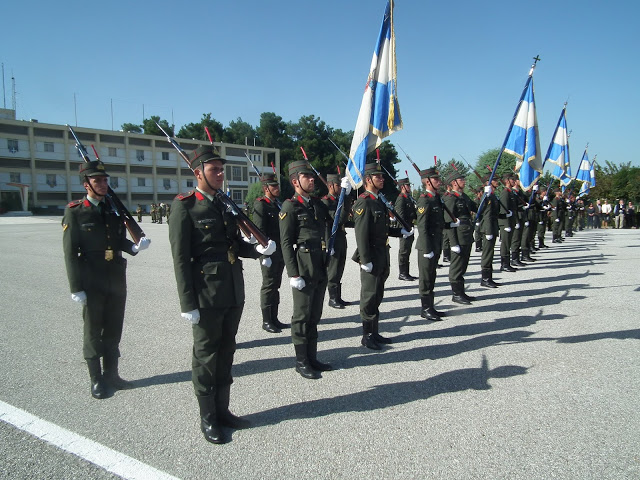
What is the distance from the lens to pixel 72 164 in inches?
2077

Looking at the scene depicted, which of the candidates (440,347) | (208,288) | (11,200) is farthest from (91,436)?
(11,200)

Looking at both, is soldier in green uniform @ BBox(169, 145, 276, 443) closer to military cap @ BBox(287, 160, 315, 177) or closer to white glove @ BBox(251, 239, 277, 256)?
white glove @ BBox(251, 239, 277, 256)

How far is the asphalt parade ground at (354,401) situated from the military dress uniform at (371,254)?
0.34 metres

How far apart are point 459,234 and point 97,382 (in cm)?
580

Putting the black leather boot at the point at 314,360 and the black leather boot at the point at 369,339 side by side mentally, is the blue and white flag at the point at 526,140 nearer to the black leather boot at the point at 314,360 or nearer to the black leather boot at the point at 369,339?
the black leather boot at the point at 369,339

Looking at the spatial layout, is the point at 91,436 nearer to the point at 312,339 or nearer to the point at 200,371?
the point at 200,371

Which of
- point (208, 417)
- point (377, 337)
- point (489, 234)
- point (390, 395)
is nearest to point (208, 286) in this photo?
point (208, 417)

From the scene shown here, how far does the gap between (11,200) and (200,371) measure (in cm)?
5581

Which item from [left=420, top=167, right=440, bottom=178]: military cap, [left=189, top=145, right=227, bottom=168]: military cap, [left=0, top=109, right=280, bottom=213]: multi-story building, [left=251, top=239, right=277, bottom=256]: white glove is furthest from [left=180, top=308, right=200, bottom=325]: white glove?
[left=0, top=109, right=280, bottom=213]: multi-story building

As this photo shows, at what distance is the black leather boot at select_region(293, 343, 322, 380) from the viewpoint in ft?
12.8

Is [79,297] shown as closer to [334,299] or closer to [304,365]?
[304,365]

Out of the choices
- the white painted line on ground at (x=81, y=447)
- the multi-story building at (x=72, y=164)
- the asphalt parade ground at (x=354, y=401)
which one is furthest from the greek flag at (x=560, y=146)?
the multi-story building at (x=72, y=164)

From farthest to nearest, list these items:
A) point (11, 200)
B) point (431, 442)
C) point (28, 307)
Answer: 1. point (11, 200)
2. point (28, 307)
3. point (431, 442)

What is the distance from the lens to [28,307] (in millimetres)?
6305
